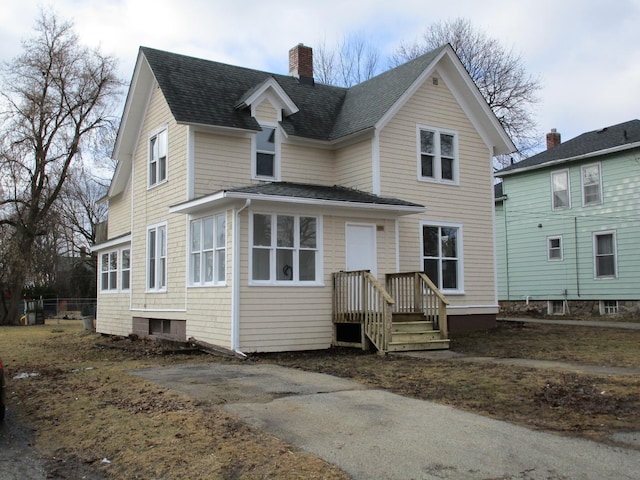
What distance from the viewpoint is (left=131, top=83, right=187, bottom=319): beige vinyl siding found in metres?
16.3

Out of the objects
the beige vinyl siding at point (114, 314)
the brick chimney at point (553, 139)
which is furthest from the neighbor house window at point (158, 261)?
the brick chimney at point (553, 139)

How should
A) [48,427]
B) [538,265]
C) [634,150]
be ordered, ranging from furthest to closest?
1. [538,265]
2. [634,150]
3. [48,427]

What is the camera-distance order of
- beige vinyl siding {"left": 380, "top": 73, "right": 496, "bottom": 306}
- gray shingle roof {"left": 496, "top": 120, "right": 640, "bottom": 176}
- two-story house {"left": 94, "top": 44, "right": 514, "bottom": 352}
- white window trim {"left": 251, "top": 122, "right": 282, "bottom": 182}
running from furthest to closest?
gray shingle roof {"left": 496, "top": 120, "right": 640, "bottom": 176} → beige vinyl siding {"left": 380, "top": 73, "right": 496, "bottom": 306} → white window trim {"left": 251, "top": 122, "right": 282, "bottom": 182} → two-story house {"left": 94, "top": 44, "right": 514, "bottom": 352}

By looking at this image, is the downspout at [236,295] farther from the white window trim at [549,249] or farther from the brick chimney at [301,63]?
the white window trim at [549,249]

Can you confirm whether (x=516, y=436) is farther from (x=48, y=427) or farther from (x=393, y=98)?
(x=393, y=98)

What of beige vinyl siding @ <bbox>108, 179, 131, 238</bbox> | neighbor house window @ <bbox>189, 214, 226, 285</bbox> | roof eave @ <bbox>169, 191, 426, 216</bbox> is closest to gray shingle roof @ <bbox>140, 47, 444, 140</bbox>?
roof eave @ <bbox>169, 191, 426, 216</bbox>

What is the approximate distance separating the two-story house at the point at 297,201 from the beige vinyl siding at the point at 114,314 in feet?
0.37

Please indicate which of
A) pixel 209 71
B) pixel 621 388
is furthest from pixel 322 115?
pixel 621 388

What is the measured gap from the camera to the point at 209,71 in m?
18.1

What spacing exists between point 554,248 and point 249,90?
1501cm

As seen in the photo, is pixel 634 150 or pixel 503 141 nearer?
pixel 503 141

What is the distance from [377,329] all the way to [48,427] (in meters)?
7.31

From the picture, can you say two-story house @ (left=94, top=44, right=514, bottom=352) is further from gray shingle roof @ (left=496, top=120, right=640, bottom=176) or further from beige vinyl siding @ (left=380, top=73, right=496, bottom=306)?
gray shingle roof @ (left=496, top=120, right=640, bottom=176)

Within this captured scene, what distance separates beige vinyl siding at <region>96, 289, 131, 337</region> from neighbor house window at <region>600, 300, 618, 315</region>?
17257 mm
